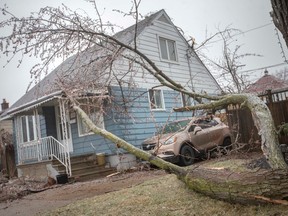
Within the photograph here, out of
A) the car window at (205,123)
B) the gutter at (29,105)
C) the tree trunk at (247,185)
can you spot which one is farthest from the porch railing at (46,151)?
the tree trunk at (247,185)

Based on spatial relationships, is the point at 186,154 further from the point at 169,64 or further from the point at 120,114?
the point at 169,64

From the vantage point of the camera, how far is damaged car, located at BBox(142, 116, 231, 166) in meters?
9.56

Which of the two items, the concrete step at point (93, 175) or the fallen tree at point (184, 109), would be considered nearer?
the fallen tree at point (184, 109)

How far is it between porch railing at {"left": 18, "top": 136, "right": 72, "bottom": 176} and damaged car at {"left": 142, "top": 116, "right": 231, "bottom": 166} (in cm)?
306

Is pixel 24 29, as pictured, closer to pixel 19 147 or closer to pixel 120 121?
pixel 120 121

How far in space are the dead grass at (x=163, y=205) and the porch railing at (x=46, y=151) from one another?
564 cm

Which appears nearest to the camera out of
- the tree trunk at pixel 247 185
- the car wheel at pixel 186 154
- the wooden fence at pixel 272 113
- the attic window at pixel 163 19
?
the tree trunk at pixel 247 185

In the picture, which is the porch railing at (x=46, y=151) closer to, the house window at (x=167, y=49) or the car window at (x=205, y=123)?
the car window at (x=205, y=123)

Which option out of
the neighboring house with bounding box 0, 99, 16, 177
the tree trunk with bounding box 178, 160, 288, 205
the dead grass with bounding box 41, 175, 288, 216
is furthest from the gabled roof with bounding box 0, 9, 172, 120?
the neighboring house with bounding box 0, 99, 16, 177

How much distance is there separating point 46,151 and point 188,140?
624 cm

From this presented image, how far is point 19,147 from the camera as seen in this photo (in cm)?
1409

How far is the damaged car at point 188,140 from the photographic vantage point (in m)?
9.56

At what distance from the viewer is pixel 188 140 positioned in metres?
10.1

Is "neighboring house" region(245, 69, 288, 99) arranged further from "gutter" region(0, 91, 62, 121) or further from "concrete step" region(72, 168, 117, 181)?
"gutter" region(0, 91, 62, 121)
